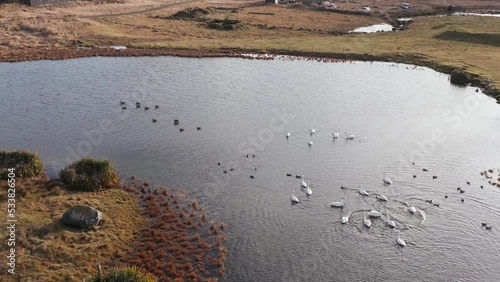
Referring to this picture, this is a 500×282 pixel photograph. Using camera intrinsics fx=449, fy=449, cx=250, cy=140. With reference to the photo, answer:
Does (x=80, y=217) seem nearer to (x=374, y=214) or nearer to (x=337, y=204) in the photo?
(x=337, y=204)

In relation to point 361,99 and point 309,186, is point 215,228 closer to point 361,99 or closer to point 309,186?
→ point 309,186

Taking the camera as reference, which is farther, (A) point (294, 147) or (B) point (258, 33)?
(B) point (258, 33)

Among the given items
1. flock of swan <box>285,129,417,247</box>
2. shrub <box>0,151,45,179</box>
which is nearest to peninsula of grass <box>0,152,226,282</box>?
shrub <box>0,151,45,179</box>

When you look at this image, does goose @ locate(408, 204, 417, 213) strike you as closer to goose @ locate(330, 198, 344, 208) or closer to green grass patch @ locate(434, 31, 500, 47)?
goose @ locate(330, 198, 344, 208)

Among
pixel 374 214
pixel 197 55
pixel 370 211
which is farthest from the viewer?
pixel 197 55

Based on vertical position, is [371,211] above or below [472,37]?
below

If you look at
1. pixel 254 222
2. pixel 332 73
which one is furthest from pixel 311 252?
pixel 332 73

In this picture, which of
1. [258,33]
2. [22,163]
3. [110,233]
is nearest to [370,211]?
[110,233]
